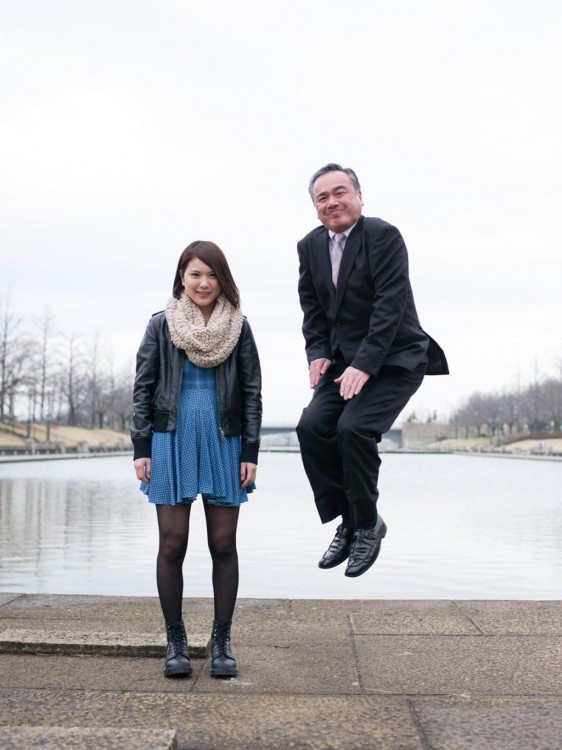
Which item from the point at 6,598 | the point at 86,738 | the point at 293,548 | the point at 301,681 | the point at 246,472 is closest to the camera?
the point at 86,738

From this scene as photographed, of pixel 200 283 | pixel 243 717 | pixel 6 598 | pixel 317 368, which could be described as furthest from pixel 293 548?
pixel 243 717

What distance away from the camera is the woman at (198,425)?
3680 mm

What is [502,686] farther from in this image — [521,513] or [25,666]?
[521,513]

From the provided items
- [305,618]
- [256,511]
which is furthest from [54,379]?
[305,618]

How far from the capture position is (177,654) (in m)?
3.50

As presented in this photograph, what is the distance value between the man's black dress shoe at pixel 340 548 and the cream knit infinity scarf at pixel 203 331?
104 cm

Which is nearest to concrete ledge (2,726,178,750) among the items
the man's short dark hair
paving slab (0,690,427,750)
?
paving slab (0,690,427,750)

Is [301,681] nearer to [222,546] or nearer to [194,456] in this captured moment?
[222,546]

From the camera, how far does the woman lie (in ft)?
12.1

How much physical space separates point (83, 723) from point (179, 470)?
118 cm

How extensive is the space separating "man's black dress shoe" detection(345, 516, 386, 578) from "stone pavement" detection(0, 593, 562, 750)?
382 mm

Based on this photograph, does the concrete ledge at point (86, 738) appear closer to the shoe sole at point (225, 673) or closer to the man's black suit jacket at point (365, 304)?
the shoe sole at point (225, 673)

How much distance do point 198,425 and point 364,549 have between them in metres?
0.95

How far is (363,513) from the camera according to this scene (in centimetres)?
397
